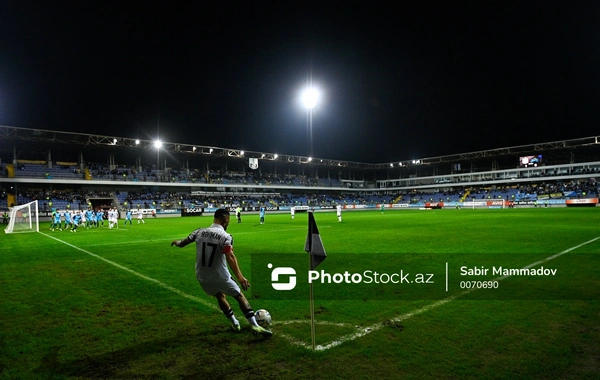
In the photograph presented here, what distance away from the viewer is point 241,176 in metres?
74.9

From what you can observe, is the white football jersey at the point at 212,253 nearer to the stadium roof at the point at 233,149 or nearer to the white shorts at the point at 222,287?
the white shorts at the point at 222,287

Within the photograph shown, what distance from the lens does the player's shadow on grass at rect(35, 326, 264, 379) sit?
4066mm

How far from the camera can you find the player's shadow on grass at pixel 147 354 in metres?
4.07

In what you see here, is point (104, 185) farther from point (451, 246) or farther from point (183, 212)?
point (451, 246)

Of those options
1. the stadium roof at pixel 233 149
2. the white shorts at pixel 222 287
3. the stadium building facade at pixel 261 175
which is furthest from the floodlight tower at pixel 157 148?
the white shorts at pixel 222 287

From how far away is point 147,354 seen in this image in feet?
14.8

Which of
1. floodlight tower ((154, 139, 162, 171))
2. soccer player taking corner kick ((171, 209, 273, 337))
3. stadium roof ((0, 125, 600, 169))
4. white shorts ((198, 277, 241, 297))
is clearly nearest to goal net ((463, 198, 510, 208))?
stadium roof ((0, 125, 600, 169))

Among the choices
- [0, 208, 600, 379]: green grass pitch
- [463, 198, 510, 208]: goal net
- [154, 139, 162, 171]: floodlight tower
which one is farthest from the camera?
[463, 198, 510, 208]: goal net

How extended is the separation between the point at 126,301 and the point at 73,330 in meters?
1.67

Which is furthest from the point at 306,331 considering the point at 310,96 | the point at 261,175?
the point at 261,175

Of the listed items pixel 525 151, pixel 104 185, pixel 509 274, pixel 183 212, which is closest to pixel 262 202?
pixel 183 212

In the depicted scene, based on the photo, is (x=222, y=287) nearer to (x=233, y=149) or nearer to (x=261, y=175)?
(x=233, y=149)

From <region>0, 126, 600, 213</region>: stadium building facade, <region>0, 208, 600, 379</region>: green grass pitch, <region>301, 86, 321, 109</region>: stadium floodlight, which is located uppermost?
<region>301, 86, 321, 109</region>: stadium floodlight

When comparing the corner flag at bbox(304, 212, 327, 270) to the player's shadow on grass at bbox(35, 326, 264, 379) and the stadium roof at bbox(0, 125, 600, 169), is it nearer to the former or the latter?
the player's shadow on grass at bbox(35, 326, 264, 379)
